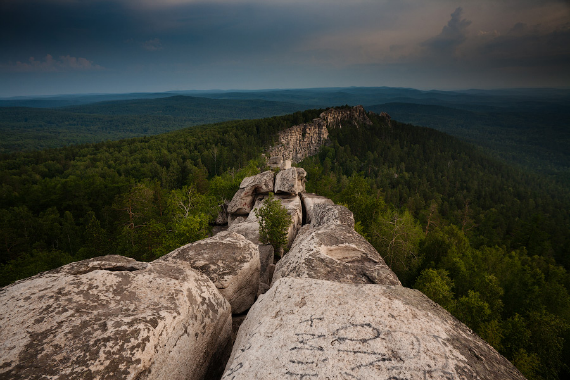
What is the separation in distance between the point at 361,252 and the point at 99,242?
105 ft

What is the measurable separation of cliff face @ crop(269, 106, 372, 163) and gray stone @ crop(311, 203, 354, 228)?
315ft

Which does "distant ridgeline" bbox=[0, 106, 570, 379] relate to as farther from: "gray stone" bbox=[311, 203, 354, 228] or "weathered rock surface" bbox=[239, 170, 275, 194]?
"weathered rock surface" bbox=[239, 170, 275, 194]

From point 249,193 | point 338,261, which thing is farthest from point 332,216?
point 249,193

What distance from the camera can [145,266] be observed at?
31.3ft

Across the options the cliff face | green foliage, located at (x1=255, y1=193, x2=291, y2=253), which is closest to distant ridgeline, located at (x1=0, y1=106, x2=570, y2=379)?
green foliage, located at (x1=255, y1=193, x2=291, y2=253)

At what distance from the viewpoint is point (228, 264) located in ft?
40.5

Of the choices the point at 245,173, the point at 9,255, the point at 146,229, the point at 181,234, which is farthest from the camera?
the point at 245,173

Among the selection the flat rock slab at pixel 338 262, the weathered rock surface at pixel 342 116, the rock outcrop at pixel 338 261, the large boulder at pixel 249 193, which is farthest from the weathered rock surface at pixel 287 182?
the weathered rock surface at pixel 342 116

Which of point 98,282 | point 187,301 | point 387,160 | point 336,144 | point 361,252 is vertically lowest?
point 387,160

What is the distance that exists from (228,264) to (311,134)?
466 feet

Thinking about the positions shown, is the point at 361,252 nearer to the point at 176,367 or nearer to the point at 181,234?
the point at 176,367

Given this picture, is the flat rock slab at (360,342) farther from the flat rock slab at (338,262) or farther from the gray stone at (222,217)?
the gray stone at (222,217)

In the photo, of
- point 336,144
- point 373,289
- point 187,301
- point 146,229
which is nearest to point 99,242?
point 146,229

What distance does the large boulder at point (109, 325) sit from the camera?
5.61 m
